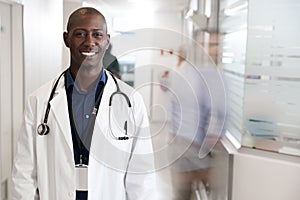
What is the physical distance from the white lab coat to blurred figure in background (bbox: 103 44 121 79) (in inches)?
6.3

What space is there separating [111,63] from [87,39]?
11.3 inches

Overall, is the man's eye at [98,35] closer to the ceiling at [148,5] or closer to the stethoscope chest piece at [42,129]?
the stethoscope chest piece at [42,129]

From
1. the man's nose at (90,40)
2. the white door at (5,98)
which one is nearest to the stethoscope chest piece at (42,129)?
the man's nose at (90,40)

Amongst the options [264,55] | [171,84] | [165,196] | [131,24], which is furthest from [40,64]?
[264,55]

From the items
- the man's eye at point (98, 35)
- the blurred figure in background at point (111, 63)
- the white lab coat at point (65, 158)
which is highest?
the man's eye at point (98, 35)

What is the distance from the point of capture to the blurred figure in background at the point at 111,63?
1.39 meters

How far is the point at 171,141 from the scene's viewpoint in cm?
176

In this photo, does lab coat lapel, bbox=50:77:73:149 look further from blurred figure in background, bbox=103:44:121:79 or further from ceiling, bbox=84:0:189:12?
ceiling, bbox=84:0:189:12

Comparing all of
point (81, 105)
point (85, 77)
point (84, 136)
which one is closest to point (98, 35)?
point (85, 77)

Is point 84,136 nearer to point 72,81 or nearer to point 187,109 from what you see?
point 72,81

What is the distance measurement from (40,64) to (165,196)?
121 cm

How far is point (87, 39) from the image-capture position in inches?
47.0

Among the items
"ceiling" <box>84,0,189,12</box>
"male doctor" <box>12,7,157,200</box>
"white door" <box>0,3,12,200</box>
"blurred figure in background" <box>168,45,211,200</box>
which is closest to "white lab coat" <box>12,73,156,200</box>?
"male doctor" <box>12,7,157,200</box>

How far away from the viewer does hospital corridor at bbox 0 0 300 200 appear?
1.22m
